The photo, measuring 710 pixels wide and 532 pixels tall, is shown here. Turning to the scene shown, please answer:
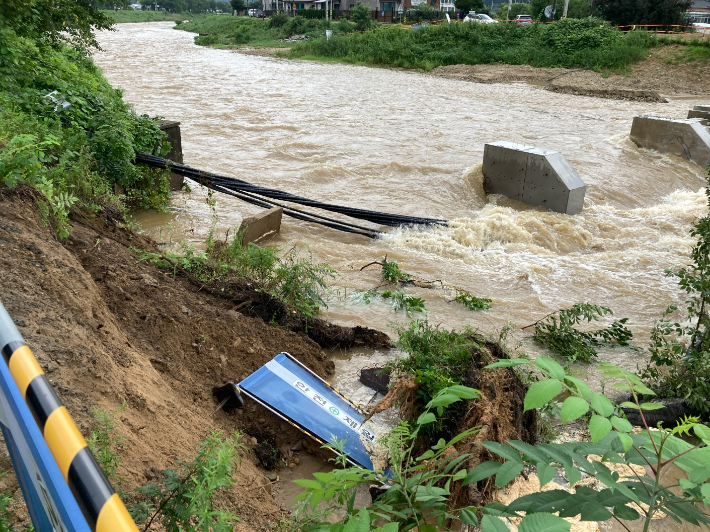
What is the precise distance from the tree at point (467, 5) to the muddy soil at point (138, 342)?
6106cm

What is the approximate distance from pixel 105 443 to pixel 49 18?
32.9 ft

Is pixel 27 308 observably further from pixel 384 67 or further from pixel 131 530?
pixel 384 67

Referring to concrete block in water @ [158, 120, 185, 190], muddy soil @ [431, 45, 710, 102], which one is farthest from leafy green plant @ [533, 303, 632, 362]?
muddy soil @ [431, 45, 710, 102]

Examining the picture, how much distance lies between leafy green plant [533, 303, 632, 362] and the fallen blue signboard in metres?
2.77

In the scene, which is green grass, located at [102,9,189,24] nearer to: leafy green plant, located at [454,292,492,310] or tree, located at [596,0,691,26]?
tree, located at [596,0,691,26]

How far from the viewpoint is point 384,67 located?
3959 centimetres

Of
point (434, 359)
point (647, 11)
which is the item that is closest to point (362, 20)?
point (647, 11)

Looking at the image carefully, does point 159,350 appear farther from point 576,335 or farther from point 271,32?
point 271,32

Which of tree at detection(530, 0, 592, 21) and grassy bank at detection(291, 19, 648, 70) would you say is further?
tree at detection(530, 0, 592, 21)

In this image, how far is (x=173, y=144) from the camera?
11.7 m

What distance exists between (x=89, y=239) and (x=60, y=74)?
6.67 meters

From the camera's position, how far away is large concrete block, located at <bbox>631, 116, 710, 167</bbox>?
52.7ft

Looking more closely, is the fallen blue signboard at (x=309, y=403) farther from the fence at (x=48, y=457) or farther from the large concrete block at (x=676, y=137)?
the large concrete block at (x=676, y=137)

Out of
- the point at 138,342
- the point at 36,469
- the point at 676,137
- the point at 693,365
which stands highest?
the point at 36,469
